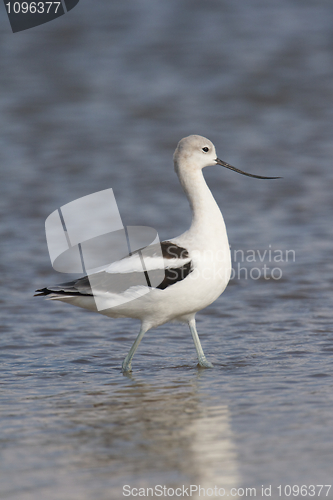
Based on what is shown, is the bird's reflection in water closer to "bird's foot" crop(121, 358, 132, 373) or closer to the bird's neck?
"bird's foot" crop(121, 358, 132, 373)

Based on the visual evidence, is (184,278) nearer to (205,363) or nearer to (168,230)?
(205,363)

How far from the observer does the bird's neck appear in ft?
18.4

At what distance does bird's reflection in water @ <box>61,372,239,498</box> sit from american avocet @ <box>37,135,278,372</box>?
591 millimetres

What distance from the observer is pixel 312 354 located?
5727 mm

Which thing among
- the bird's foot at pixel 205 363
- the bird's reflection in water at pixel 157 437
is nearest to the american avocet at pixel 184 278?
the bird's foot at pixel 205 363

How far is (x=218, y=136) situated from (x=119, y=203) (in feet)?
11.4

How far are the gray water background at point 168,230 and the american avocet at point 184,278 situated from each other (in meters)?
0.44

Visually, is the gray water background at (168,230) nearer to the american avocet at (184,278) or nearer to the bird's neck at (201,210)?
the american avocet at (184,278)

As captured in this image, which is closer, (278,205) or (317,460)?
(317,460)

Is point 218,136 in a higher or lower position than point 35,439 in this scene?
lower

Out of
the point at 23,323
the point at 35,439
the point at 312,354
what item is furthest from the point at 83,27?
the point at 35,439

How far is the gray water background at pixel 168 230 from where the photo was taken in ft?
12.4

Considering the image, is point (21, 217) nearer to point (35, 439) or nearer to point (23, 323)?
point (23, 323)

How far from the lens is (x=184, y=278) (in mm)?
5375
